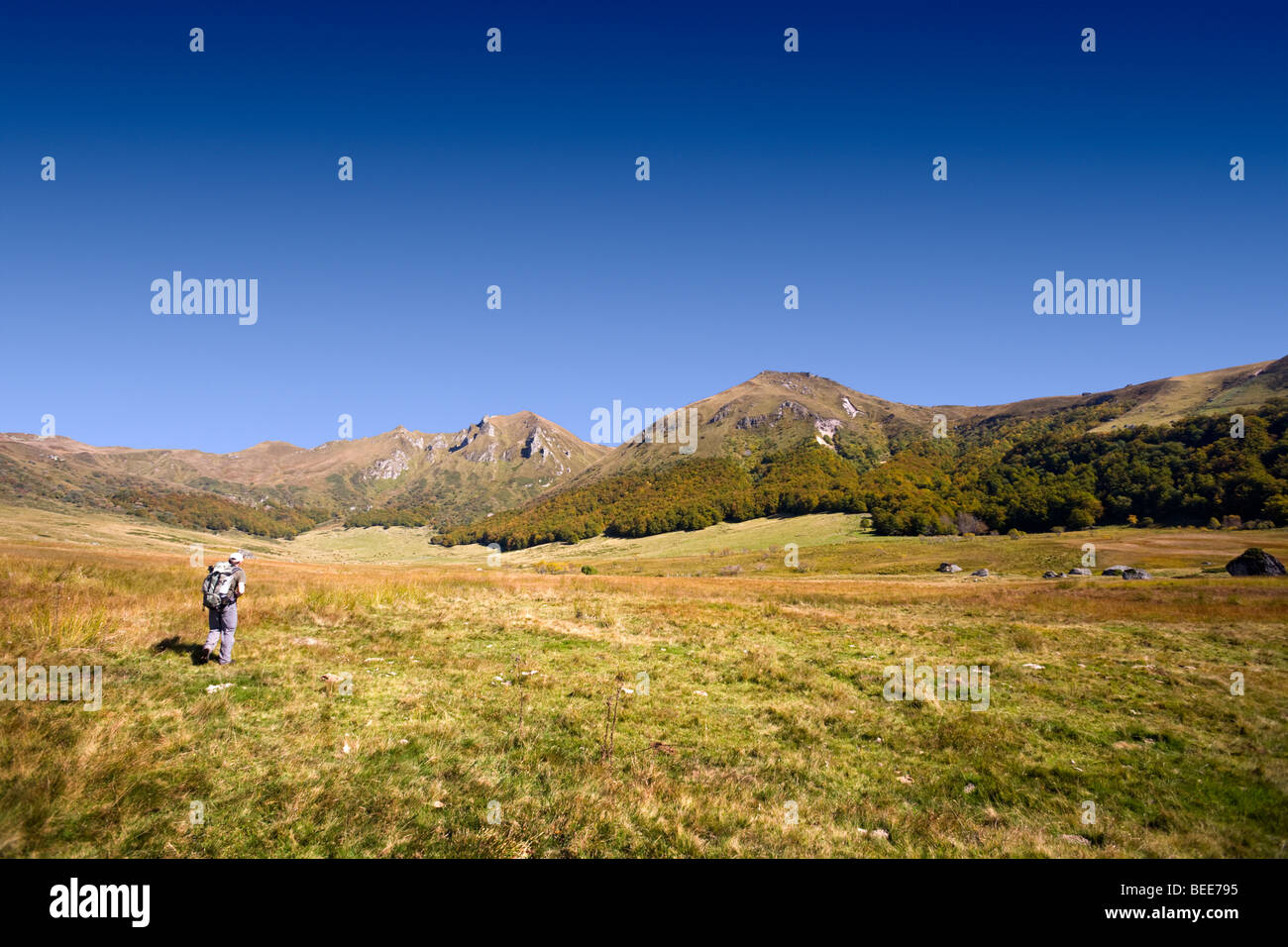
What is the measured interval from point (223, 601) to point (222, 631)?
A: 842 mm

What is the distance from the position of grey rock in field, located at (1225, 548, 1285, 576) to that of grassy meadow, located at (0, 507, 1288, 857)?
50792mm

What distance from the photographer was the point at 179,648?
1366cm

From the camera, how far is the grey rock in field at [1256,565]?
56031 mm

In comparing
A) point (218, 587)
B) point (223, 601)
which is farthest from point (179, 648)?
point (218, 587)

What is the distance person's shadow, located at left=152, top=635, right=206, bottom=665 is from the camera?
12844 mm

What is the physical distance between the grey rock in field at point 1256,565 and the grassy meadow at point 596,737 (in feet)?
167

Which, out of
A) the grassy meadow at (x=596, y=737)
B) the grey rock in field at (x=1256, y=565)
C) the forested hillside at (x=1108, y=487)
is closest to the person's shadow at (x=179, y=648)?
the grassy meadow at (x=596, y=737)

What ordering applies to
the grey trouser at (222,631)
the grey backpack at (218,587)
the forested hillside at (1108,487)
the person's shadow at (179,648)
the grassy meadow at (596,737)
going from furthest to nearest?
the forested hillside at (1108,487), the person's shadow at (179,648), the grey trouser at (222,631), the grey backpack at (218,587), the grassy meadow at (596,737)

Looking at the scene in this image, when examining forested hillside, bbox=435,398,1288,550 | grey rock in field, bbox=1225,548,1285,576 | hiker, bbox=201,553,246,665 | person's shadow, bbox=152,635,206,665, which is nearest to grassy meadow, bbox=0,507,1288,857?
person's shadow, bbox=152,635,206,665

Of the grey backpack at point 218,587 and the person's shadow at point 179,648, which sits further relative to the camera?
the person's shadow at point 179,648

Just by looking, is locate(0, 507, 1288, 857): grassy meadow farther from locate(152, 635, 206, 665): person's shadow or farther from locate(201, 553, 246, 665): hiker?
locate(201, 553, 246, 665): hiker

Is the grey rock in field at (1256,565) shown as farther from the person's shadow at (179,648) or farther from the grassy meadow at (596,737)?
the person's shadow at (179,648)
